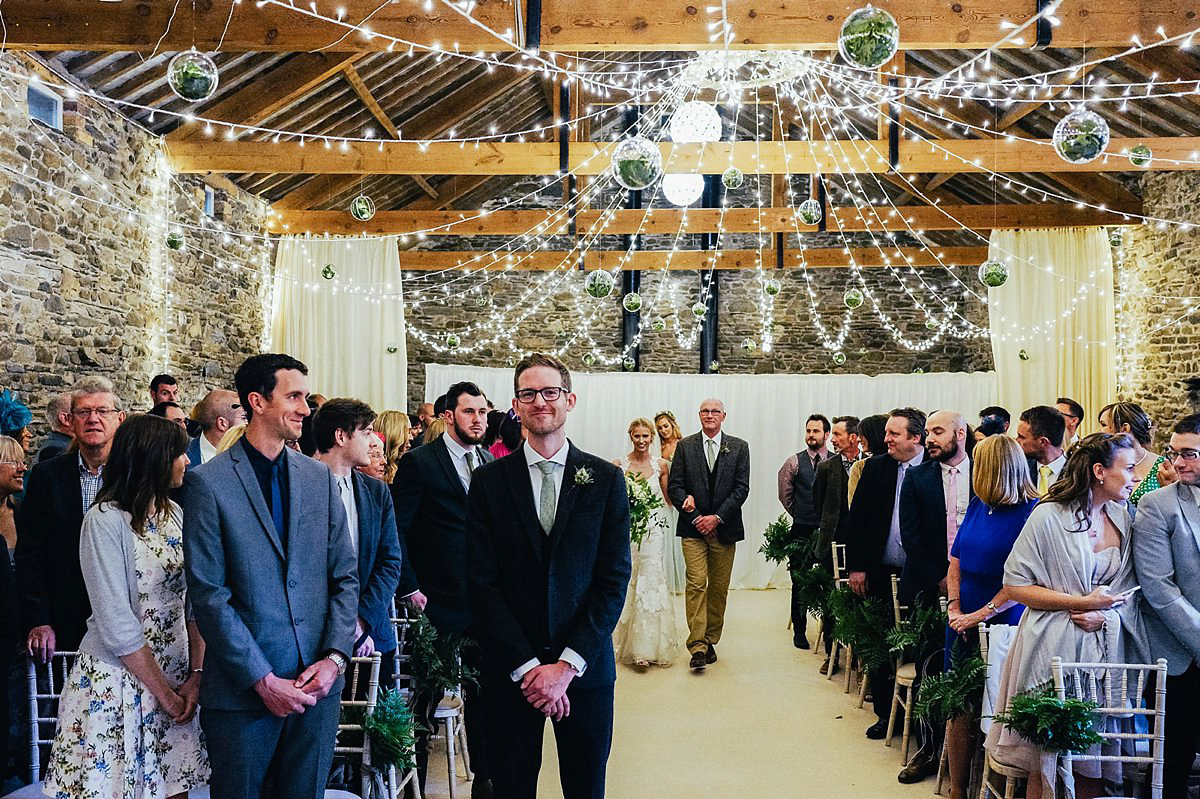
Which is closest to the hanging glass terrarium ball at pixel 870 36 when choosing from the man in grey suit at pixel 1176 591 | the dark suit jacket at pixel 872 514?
the man in grey suit at pixel 1176 591

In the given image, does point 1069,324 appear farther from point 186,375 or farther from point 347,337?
point 186,375

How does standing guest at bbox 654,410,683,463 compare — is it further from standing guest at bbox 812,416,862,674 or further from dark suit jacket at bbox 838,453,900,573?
dark suit jacket at bbox 838,453,900,573

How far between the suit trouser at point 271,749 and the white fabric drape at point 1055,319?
9.72 meters

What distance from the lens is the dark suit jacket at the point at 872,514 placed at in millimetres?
4926

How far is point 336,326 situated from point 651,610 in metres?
5.71

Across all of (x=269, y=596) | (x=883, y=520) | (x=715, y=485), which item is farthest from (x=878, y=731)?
(x=269, y=596)

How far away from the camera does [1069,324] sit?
10461mm

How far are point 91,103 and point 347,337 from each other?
4.23 meters

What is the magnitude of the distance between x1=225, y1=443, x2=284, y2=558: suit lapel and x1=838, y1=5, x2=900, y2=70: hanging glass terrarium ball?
102 inches

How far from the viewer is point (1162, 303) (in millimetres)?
9336

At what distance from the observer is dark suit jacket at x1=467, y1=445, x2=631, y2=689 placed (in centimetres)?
259

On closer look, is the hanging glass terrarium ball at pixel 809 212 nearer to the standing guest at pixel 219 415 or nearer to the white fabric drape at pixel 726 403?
the white fabric drape at pixel 726 403

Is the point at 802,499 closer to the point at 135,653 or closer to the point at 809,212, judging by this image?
the point at 809,212

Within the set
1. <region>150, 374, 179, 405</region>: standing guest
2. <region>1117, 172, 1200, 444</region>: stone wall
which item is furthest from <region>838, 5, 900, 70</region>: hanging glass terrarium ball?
<region>1117, 172, 1200, 444</region>: stone wall
